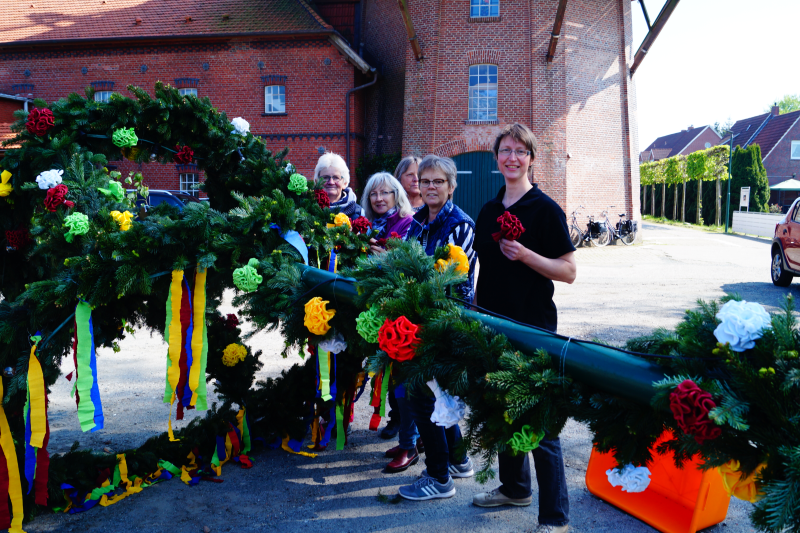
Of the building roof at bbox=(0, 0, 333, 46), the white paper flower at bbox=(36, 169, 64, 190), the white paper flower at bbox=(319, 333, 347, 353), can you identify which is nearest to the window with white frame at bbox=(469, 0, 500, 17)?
the building roof at bbox=(0, 0, 333, 46)

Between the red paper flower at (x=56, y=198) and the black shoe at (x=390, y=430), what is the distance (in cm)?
255

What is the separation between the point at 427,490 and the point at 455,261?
154 centimetres

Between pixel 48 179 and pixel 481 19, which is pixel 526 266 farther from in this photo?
pixel 481 19

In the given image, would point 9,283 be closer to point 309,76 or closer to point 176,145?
point 176,145

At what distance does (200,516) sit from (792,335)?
2904mm

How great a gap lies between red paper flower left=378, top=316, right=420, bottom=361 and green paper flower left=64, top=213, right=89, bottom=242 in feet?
6.15

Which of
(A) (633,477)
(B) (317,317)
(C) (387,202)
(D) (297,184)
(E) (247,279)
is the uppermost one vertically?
(D) (297,184)

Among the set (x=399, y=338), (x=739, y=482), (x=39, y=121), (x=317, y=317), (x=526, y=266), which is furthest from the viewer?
(x=39, y=121)

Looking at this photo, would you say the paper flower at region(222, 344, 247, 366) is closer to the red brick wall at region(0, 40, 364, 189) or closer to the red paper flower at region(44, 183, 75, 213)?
the red paper flower at region(44, 183, 75, 213)

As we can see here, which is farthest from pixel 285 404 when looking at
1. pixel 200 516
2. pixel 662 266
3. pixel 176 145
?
pixel 662 266

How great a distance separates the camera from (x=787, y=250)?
10.6 metres

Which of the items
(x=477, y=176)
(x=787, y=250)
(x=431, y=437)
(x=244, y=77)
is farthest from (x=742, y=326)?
(x=244, y=77)

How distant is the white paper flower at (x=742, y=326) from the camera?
1.42m

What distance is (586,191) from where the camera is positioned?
18.7 m
